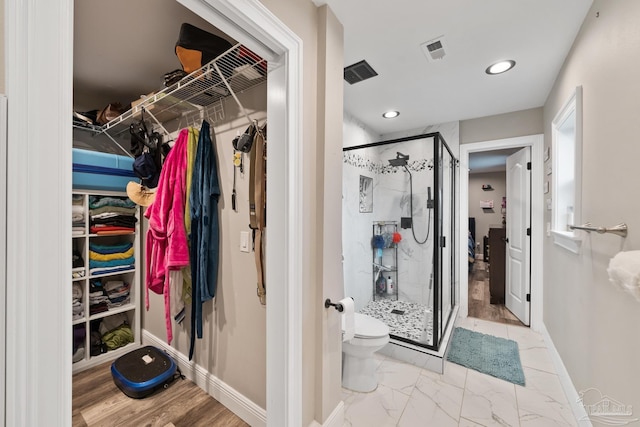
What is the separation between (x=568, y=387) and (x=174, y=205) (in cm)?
292

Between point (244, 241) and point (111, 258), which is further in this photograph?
point (111, 258)

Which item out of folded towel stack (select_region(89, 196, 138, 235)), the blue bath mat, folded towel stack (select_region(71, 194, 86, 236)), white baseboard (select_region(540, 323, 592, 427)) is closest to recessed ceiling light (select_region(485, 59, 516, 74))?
white baseboard (select_region(540, 323, 592, 427))

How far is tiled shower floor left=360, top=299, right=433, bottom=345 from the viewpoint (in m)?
2.43

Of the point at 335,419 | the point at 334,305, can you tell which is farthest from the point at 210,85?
the point at 335,419

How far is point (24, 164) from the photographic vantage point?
50 cm

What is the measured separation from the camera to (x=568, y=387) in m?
1.77

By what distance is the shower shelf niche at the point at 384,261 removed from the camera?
3.12 meters

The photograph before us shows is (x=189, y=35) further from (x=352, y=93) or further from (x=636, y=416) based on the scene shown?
(x=636, y=416)

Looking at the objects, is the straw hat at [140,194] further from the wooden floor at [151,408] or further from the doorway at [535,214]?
the doorway at [535,214]

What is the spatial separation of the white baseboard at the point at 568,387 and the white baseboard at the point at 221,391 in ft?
6.05

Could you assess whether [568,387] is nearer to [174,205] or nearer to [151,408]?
[151,408]

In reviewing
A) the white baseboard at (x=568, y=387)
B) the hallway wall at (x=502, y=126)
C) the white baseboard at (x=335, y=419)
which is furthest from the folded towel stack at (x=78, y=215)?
the hallway wall at (x=502, y=126)

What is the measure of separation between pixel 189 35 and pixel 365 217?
7.58 feet

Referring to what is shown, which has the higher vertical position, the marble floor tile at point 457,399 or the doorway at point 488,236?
the doorway at point 488,236
